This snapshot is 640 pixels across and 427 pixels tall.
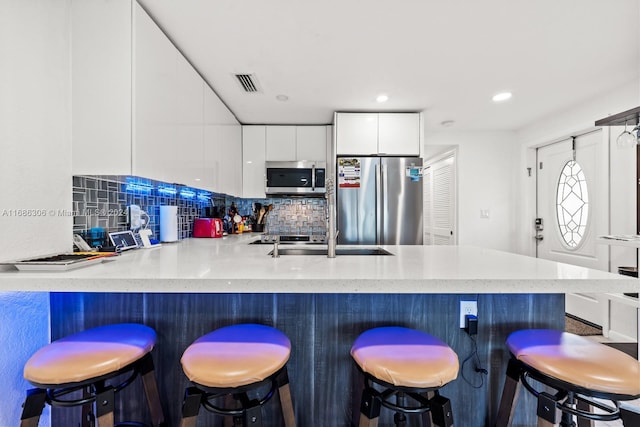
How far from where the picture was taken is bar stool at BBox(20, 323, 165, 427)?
0.89 metres

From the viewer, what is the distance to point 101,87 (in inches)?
57.9

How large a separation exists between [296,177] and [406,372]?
2846mm

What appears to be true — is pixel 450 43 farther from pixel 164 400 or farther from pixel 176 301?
pixel 164 400

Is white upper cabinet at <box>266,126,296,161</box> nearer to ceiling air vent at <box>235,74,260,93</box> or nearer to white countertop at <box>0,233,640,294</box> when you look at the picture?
ceiling air vent at <box>235,74,260,93</box>

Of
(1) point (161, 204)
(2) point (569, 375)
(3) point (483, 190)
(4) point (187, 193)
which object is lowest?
(2) point (569, 375)

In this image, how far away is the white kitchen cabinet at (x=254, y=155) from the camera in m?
3.62

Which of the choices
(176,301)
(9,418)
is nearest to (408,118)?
(176,301)

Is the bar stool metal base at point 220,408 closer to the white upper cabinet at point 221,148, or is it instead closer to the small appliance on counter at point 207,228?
the white upper cabinet at point 221,148

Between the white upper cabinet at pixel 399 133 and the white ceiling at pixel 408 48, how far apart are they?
224 mm

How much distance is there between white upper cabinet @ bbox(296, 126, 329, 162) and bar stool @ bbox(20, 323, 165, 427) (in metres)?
2.81

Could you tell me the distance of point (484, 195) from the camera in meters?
4.04

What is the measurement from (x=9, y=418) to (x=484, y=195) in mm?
4686

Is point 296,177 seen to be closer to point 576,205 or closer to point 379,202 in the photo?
point 379,202

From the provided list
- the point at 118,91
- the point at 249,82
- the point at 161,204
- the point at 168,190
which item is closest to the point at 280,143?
the point at 249,82
